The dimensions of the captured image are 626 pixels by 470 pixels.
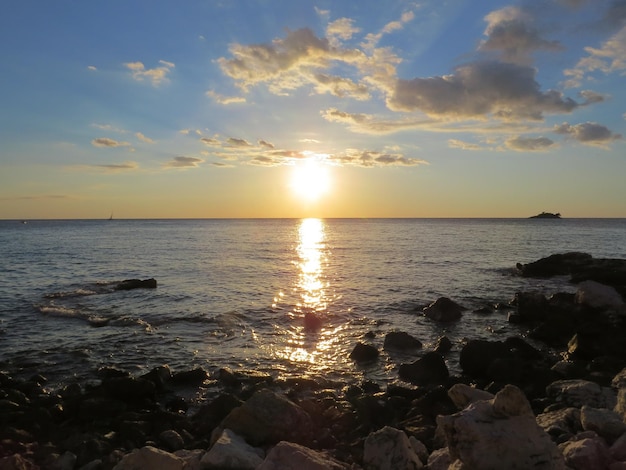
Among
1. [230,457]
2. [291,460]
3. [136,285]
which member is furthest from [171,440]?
[136,285]

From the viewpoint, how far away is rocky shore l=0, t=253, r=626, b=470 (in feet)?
22.7

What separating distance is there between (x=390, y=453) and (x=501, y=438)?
2256mm

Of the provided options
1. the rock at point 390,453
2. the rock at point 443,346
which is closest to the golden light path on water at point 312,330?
the rock at point 443,346

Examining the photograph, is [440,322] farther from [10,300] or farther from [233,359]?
[10,300]

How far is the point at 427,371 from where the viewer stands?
15953mm

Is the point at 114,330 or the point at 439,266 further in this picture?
the point at 439,266

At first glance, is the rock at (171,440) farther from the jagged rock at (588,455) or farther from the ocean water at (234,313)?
the jagged rock at (588,455)

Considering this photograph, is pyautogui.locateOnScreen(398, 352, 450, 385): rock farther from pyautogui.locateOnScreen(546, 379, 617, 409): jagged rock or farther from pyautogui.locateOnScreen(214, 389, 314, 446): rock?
pyautogui.locateOnScreen(214, 389, 314, 446): rock

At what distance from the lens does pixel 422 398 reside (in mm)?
13359

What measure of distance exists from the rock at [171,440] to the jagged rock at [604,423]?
8491mm

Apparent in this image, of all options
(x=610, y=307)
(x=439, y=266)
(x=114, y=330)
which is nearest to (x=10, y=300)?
(x=114, y=330)

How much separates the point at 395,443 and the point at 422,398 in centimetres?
547

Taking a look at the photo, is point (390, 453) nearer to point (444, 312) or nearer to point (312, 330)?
point (312, 330)

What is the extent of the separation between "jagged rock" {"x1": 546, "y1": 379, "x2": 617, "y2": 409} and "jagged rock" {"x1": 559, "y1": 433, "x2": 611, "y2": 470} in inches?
165
